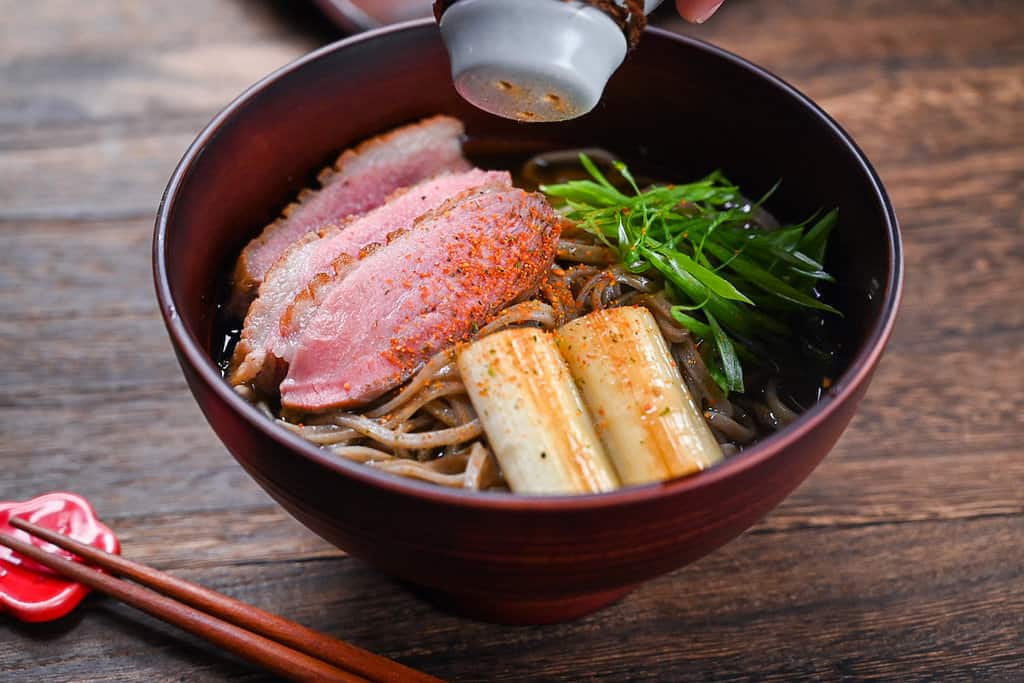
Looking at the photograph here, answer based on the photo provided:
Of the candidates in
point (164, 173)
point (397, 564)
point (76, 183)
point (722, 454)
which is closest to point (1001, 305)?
point (722, 454)

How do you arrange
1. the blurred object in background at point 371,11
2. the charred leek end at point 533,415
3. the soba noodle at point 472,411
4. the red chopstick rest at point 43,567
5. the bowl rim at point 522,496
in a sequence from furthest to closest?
the blurred object in background at point 371,11 < the red chopstick rest at point 43,567 < the soba noodle at point 472,411 < the charred leek end at point 533,415 < the bowl rim at point 522,496

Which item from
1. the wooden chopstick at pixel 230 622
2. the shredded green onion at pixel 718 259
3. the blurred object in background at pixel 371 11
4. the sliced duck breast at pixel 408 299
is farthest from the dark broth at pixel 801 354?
the blurred object in background at pixel 371 11

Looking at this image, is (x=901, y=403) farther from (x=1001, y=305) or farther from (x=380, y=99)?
(x=380, y=99)

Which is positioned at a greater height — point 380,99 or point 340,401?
point 380,99

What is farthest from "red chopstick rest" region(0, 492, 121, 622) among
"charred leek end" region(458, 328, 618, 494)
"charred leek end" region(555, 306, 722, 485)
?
"charred leek end" region(555, 306, 722, 485)

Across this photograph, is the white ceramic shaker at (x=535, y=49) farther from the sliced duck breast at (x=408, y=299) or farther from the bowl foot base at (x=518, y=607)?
the bowl foot base at (x=518, y=607)

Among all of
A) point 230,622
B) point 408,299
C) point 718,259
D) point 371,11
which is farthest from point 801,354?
point 371,11

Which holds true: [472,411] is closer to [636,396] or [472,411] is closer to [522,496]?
[636,396]
